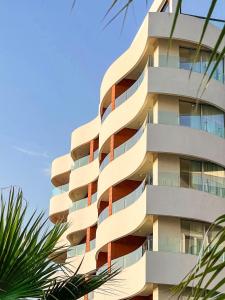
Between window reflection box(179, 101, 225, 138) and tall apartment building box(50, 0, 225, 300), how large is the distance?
46mm

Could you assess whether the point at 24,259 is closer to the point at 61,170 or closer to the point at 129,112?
the point at 129,112

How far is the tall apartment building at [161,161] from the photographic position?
28.4 m

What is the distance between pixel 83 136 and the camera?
48938 mm

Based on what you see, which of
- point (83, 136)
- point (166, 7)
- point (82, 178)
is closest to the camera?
point (166, 7)

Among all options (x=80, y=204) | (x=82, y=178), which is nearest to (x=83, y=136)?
(x=82, y=178)

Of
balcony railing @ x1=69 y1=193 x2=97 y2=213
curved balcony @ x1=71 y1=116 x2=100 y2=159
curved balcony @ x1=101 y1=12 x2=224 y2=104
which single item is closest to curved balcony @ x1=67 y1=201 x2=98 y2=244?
balcony railing @ x1=69 y1=193 x2=97 y2=213

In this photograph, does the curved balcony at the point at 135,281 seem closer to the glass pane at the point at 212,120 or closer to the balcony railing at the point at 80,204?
the glass pane at the point at 212,120

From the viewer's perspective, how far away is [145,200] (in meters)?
28.8

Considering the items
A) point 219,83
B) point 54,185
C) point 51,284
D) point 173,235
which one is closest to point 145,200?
point 173,235

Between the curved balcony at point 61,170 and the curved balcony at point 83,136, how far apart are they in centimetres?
348

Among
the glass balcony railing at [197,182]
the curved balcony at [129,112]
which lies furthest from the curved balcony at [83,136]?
the glass balcony railing at [197,182]

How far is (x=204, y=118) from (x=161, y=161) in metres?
2.96

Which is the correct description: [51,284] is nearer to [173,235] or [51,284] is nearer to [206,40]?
[173,235]

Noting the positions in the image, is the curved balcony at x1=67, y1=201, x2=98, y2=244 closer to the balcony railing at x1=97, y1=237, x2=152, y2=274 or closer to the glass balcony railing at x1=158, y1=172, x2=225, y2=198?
the balcony railing at x1=97, y1=237, x2=152, y2=274
